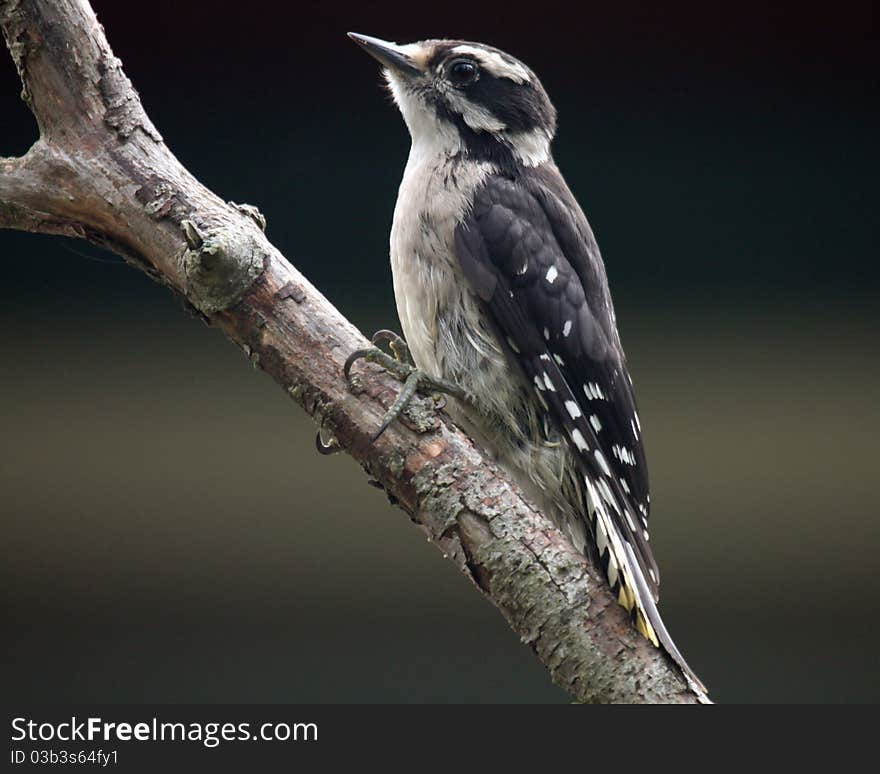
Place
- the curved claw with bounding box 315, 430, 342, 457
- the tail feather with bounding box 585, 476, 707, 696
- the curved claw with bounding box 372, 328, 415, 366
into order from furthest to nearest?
the curved claw with bounding box 372, 328, 415, 366, the curved claw with bounding box 315, 430, 342, 457, the tail feather with bounding box 585, 476, 707, 696

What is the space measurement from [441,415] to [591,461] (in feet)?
0.93

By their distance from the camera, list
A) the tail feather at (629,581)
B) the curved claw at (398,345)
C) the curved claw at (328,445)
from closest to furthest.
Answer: the tail feather at (629,581) < the curved claw at (328,445) < the curved claw at (398,345)

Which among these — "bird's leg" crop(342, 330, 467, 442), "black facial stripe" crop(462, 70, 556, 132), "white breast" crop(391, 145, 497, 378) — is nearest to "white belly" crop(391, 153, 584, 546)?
"white breast" crop(391, 145, 497, 378)

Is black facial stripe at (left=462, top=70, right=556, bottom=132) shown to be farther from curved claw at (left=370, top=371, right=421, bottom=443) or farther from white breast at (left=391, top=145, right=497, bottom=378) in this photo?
curved claw at (left=370, top=371, right=421, bottom=443)

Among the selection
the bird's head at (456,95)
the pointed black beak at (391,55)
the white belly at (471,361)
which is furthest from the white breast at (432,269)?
the pointed black beak at (391,55)

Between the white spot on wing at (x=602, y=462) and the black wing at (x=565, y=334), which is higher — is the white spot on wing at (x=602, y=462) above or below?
below

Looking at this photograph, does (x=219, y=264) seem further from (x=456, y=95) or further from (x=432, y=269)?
(x=456, y=95)

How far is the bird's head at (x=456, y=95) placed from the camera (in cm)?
181

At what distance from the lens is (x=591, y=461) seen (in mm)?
1617

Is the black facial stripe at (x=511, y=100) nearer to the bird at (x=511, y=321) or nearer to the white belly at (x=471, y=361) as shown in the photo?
the bird at (x=511, y=321)

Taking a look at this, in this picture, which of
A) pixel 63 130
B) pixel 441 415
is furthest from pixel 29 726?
pixel 63 130

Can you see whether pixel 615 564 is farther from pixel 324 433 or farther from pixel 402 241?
pixel 402 241

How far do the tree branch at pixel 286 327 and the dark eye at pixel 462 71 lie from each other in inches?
21.8

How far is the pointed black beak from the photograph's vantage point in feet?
5.83
